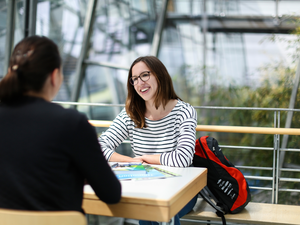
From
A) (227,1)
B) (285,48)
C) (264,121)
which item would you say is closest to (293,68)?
(285,48)

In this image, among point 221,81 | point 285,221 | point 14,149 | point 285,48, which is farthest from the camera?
point 221,81

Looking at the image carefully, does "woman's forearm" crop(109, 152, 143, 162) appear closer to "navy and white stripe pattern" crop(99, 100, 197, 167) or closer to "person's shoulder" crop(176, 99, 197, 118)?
"navy and white stripe pattern" crop(99, 100, 197, 167)

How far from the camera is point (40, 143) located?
2.64 ft

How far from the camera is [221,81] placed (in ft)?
13.1

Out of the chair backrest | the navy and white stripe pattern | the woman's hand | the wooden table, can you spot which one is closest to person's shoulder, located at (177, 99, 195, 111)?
the navy and white stripe pattern

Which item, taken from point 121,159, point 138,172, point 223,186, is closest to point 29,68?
point 138,172

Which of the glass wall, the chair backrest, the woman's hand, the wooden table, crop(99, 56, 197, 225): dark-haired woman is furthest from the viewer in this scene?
the glass wall

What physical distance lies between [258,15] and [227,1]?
44cm

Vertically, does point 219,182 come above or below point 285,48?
below

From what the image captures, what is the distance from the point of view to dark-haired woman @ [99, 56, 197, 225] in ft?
5.40

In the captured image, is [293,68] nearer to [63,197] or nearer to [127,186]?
[127,186]

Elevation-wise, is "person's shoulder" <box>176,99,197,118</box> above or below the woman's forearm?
above

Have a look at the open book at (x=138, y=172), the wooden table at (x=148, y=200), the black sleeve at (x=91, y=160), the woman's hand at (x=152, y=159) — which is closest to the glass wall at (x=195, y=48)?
the woman's hand at (x=152, y=159)

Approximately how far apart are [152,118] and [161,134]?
4.3 inches
